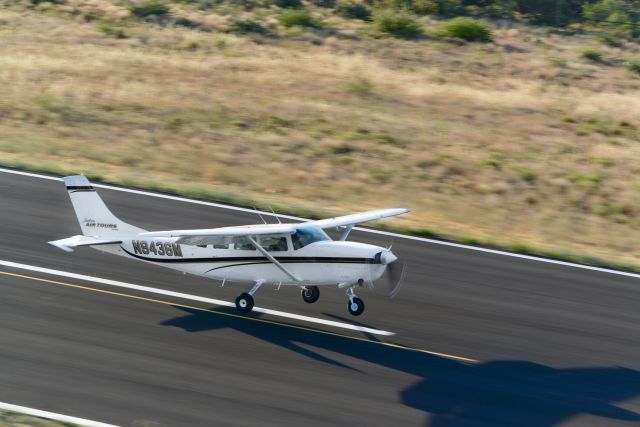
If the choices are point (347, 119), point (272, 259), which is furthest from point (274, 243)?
point (347, 119)

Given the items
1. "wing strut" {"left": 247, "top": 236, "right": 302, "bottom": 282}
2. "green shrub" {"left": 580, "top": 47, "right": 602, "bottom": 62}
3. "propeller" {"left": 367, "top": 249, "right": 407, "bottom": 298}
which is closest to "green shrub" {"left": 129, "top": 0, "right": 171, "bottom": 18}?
"green shrub" {"left": 580, "top": 47, "right": 602, "bottom": 62}

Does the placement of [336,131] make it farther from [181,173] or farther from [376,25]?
[376,25]

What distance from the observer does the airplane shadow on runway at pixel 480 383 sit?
14859 mm

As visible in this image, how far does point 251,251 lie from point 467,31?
34582 mm

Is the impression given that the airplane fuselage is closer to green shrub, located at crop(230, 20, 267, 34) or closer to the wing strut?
the wing strut

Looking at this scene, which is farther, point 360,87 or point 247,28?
point 247,28

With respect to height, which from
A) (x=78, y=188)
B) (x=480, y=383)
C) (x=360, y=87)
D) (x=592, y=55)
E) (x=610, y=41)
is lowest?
(x=480, y=383)

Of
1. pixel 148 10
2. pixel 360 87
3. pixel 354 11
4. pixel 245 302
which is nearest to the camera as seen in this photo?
pixel 245 302

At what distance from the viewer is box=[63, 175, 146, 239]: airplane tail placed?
18.2 metres

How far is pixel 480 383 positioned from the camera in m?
15.9

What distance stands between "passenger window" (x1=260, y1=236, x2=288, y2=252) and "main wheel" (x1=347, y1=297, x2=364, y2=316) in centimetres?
184

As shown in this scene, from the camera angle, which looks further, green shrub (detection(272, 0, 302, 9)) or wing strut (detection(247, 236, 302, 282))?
green shrub (detection(272, 0, 302, 9))

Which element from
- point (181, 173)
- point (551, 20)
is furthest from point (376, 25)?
point (181, 173)

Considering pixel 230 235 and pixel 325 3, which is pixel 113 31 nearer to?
pixel 325 3
